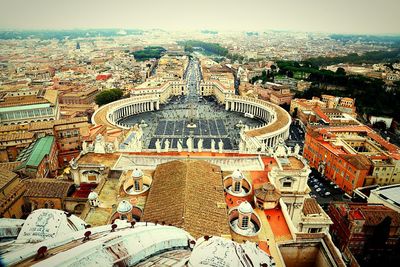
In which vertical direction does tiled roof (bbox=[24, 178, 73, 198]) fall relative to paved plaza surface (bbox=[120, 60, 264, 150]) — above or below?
above

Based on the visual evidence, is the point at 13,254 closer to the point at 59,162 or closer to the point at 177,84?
the point at 59,162

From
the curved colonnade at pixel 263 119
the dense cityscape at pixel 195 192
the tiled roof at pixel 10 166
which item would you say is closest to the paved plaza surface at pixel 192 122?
the dense cityscape at pixel 195 192

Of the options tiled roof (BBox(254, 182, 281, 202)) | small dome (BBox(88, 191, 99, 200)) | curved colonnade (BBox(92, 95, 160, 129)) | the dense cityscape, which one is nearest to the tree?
curved colonnade (BBox(92, 95, 160, 129))

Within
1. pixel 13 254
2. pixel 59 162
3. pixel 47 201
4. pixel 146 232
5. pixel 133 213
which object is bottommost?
pixel 59 162

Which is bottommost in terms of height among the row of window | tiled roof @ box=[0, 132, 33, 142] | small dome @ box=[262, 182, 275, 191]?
the row of window

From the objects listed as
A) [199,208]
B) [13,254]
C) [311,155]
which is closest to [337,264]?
[199,208]

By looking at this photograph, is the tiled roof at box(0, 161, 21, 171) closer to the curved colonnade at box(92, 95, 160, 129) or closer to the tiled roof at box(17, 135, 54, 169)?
the tiled roof at box(17, 135, 54, 169)
